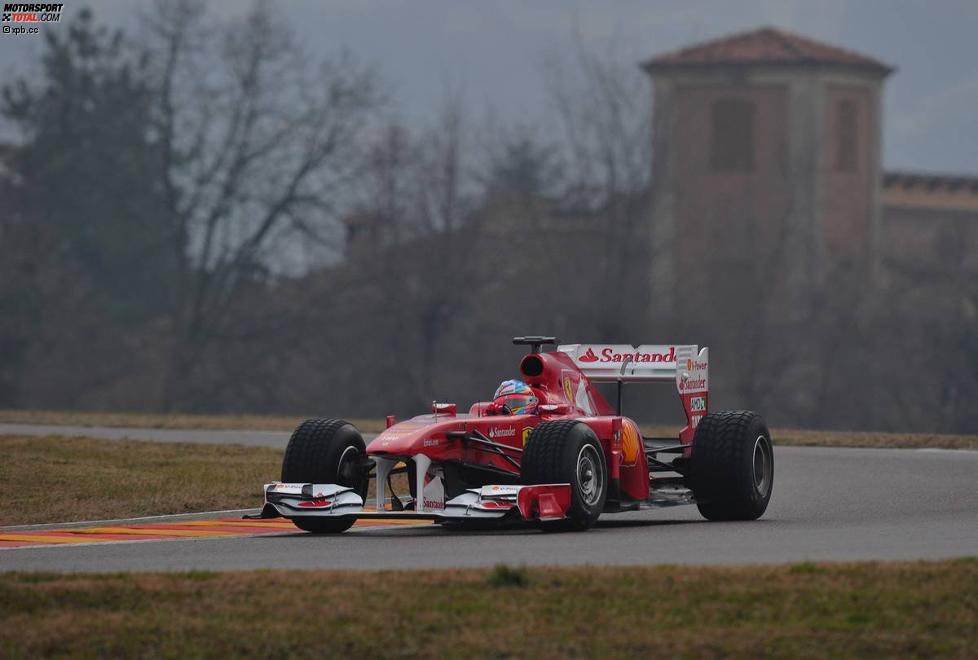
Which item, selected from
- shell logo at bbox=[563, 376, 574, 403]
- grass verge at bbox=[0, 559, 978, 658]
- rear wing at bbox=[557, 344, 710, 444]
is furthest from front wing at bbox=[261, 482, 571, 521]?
grass verge at bbox=[0, 559, 978, 658]

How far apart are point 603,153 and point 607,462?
5218 centimetres

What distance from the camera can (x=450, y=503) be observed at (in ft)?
51.0

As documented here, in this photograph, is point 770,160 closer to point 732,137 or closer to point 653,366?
point 732,137

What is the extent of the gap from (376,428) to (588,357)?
15.0 meters

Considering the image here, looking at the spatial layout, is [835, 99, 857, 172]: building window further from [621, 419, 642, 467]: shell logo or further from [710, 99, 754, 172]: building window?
[621, 419, 642, 467]: shell logo

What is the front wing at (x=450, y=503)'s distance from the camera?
603 inches

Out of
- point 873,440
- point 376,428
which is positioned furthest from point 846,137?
point 873,440

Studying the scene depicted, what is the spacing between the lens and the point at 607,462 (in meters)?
16.9

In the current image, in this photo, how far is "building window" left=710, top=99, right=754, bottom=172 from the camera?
284 ft

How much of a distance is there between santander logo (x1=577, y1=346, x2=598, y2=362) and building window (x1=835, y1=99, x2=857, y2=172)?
240 ft

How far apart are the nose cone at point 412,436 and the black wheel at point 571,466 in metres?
0.85

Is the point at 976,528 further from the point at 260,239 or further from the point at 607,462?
the point at 260,239

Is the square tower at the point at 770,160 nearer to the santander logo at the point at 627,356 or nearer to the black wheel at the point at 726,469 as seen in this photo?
the santander logo at the point at 627,356

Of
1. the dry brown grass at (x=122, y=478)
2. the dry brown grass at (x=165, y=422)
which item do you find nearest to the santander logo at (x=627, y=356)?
the dry brown grass at (x=122, y=478)
